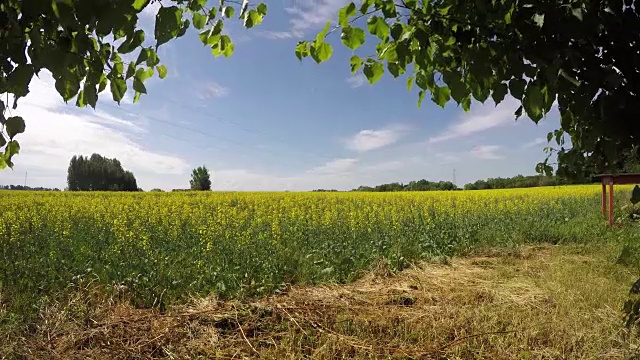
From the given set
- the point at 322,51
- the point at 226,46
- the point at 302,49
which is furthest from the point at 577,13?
the point at 226,46

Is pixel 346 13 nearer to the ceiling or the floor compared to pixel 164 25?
nearer to the ceiling

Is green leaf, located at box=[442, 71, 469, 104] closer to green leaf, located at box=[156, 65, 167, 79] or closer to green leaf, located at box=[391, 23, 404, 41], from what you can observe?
green leaf, located at box=[391, 23, 404, 41]

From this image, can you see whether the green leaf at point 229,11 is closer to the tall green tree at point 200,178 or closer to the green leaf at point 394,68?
the green leaf at point 394,68

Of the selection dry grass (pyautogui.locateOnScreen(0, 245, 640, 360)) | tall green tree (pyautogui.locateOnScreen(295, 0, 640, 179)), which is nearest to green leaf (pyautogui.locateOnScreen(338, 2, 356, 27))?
tall green tree (pyautogui.locateOnScreen(295, 0, 640, 179))

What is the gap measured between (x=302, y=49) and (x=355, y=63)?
317 millimetres

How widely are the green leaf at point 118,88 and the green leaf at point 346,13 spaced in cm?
114

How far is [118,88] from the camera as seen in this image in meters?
1.99

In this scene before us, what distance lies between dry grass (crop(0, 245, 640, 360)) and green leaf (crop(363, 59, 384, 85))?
211 centimetres

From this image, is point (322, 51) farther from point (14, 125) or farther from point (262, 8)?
point (14, 125)

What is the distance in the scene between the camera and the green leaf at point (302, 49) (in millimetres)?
2207

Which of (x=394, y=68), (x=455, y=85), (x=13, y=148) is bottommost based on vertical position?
(x=13, y=148)

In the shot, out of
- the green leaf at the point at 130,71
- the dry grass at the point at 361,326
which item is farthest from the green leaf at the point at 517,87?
the dry grass at the point at 361,326

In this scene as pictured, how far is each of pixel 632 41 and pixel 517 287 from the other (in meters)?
4.01

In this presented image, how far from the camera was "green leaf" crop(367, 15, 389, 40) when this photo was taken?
79.4 inches
